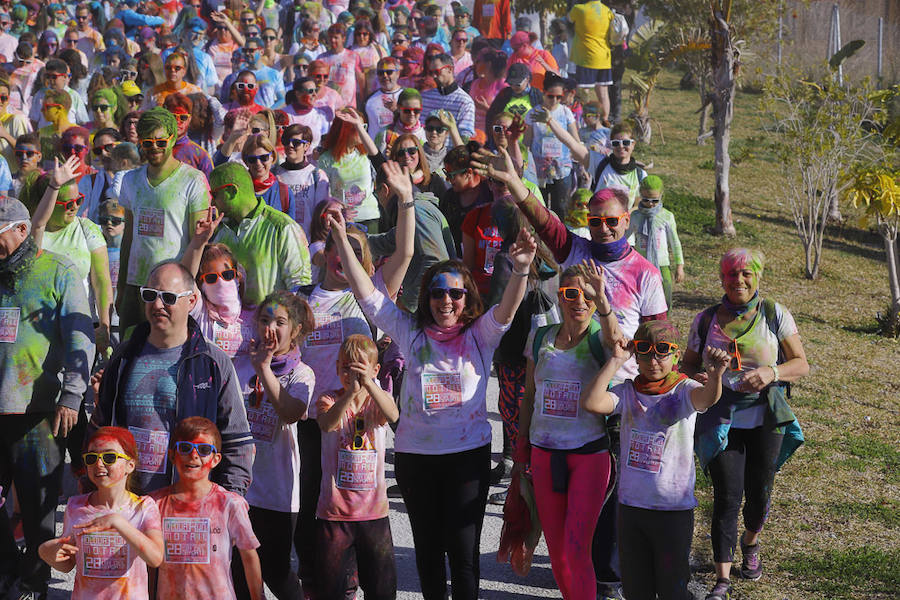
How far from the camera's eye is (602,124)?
14227 mm

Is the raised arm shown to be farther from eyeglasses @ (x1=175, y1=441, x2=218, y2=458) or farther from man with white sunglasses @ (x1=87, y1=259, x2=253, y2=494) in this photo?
eyeglasses @ (x1=175, y1=441, x2=218, y2=458)

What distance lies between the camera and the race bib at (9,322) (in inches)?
221

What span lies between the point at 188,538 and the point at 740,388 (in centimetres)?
302

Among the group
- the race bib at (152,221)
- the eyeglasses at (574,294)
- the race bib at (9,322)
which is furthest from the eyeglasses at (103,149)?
the eyeglasses at (574,294)

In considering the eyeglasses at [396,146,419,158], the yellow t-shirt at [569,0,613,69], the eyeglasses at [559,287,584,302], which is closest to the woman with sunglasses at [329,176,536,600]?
the eyeglasses at [559,287,584,302]

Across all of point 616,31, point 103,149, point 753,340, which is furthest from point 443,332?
point 616,31

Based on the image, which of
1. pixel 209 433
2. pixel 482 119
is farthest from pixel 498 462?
pixel 482 119

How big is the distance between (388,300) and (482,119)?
888cm

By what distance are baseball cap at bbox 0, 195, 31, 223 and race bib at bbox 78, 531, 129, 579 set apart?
5.83 ft

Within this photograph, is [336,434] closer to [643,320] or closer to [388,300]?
[388,300]

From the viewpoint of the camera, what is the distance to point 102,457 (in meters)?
4.55

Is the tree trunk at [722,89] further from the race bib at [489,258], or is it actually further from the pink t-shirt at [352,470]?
the pink t-shirt at [352,470]

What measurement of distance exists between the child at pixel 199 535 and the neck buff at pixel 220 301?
149 centimetres

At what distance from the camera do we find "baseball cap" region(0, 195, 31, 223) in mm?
5562
